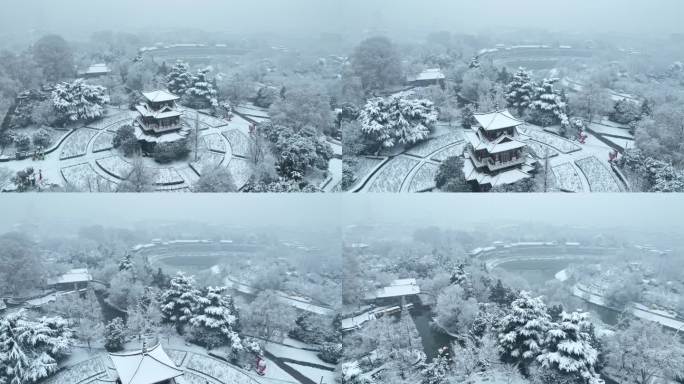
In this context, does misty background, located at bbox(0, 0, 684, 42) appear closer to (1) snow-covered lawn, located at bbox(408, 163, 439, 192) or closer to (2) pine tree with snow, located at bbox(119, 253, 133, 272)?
(1) snow-covered lawn, located at bbox(408, 163, 439, 192)

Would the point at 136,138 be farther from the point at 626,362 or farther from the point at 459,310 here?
the point at 626,362

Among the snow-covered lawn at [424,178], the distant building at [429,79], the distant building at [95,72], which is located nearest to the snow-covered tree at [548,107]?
the distant building at [429,79]

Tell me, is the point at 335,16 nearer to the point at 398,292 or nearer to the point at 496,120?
the point at 496,120

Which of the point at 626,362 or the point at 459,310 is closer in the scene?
the point at 626,362

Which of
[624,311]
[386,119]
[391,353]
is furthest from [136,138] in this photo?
[624,311]

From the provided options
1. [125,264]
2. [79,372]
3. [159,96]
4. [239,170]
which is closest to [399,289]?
[239,170]

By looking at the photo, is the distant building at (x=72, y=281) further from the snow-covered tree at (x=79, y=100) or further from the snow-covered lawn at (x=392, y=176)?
the snow-covered lawn at (x=392, y=176)
